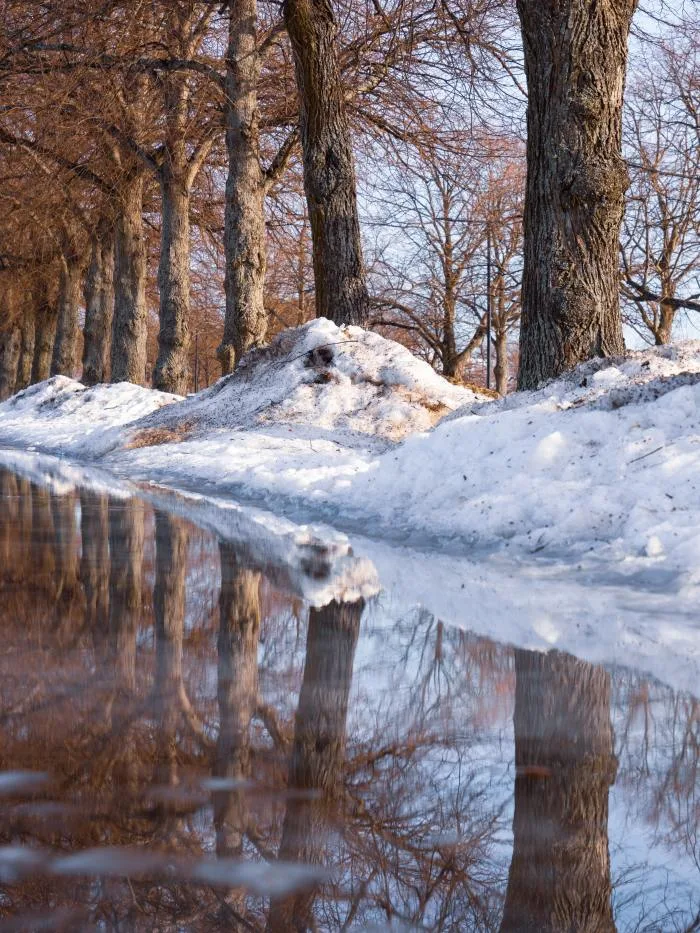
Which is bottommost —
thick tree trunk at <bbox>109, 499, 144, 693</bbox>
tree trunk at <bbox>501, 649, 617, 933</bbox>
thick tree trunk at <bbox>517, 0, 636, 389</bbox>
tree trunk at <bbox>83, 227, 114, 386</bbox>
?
tree trunk at <bbox>501, 649, 617, 933</bbox>

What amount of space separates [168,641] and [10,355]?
45325 millimetres

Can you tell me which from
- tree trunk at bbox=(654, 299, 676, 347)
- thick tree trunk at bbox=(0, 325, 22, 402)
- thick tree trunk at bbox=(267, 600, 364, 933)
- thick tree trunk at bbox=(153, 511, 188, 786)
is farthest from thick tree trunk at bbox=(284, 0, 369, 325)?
thick tree trunk at bbox=(0, 325, 22, 402)

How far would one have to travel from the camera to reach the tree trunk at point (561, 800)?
164cm

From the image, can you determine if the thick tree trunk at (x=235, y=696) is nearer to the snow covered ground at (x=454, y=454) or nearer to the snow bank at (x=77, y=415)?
the snow covered ground at (x=454, y=454)

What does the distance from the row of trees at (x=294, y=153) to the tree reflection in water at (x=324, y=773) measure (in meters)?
6.15

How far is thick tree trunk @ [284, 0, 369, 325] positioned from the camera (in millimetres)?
13820

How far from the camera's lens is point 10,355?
151 ft

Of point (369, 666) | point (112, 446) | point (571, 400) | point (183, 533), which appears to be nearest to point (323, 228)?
point (112, 446)

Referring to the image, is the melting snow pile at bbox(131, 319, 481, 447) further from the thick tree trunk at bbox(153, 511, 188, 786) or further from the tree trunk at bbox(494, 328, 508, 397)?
the tree trunk at bbox(494, 328, 508, 397)

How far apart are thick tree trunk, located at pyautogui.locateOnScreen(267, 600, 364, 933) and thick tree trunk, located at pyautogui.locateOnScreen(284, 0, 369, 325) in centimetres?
1058

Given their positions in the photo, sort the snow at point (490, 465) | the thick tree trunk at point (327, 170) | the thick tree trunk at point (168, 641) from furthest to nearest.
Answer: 1. the thick tree trunk at point (327, 170)
2. the snow at point (490, 465)
3. the thick tree trunk at point (168, 641)

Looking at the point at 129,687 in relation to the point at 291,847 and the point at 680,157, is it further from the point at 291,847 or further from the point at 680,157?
the point at 680,157

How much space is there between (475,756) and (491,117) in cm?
1526

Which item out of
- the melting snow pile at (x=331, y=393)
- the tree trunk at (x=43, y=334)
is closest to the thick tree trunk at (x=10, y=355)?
the tree trunk at (x=43, y=334)
